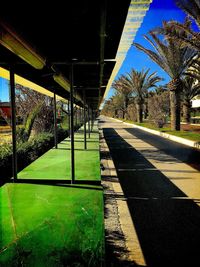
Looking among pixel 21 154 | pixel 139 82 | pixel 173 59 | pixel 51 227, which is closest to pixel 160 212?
pixel 51 227

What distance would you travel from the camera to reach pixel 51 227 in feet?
10.0

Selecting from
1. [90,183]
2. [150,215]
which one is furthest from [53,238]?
[150,215]

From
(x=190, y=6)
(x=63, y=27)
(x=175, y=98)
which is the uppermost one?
(x=190, y=6)

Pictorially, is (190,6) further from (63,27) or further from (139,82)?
(139,82)

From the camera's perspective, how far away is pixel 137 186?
7570 mm

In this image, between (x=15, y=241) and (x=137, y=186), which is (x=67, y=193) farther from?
(x=137, y=186)

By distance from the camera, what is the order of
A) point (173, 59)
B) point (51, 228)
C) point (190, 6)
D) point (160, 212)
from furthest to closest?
point (173, 59) < point (190, 6) < point (160, 212) < point (51, 228)

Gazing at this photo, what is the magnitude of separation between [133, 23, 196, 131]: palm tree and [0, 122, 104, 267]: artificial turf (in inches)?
727

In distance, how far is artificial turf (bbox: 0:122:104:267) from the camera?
8.27 ft

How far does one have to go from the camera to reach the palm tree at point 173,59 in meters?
21.2

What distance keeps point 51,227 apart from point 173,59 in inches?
816

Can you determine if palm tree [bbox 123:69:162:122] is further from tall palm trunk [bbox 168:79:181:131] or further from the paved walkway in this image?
the paved walkway

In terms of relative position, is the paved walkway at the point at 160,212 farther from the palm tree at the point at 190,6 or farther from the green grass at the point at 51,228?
the palm tree at the point at 190,6

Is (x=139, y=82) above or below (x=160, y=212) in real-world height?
above
